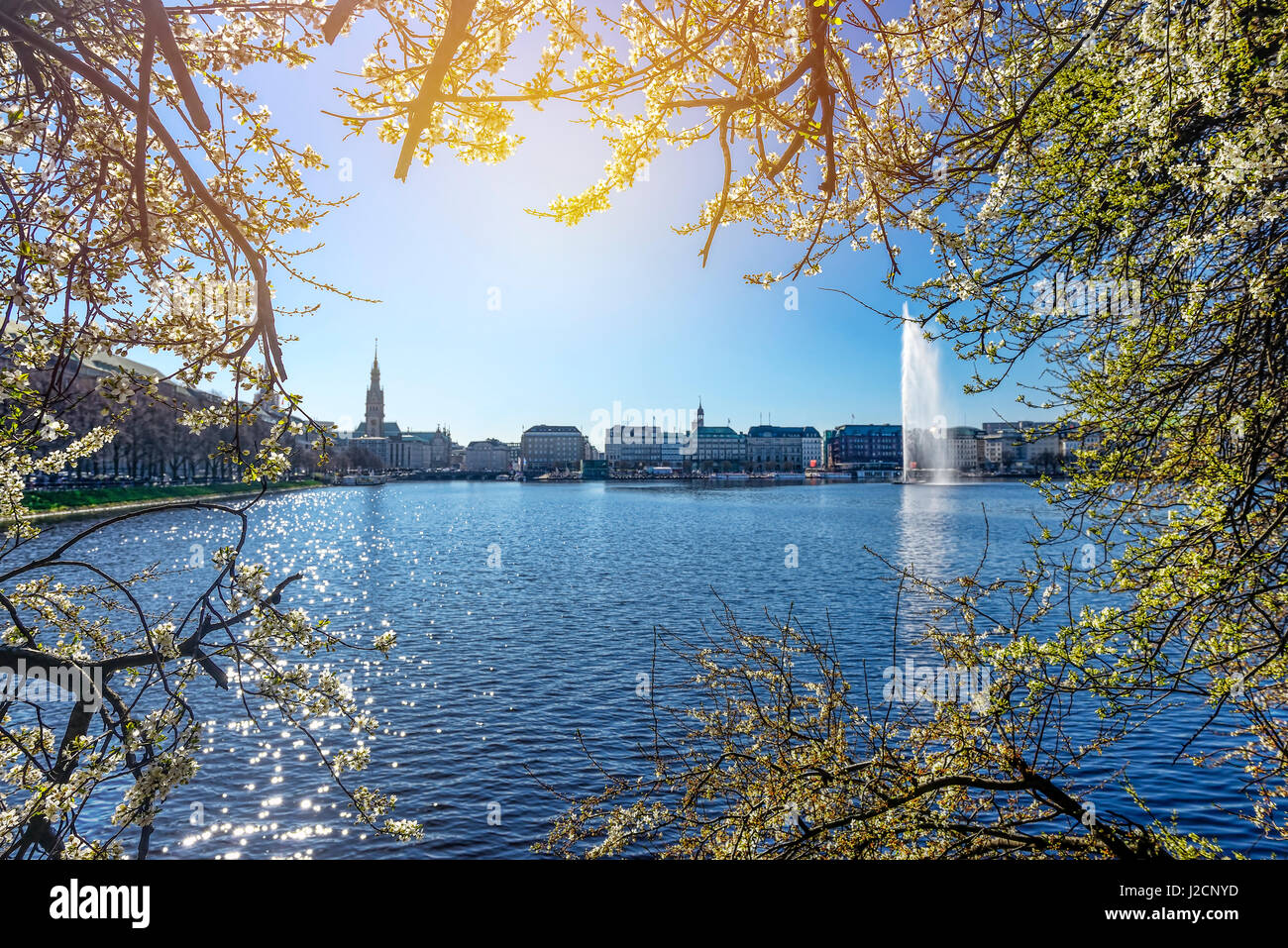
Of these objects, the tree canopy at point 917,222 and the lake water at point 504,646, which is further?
the lake water at point 504,646

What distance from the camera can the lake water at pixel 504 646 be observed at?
51.2 feet

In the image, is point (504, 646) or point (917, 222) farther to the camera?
point (504, 646)

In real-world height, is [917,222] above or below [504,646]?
above

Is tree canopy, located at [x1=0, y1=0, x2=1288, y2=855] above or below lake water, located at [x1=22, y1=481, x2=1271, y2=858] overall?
above

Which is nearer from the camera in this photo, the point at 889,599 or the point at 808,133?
the point at 808,133

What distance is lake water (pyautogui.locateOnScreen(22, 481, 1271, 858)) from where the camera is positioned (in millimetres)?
15617

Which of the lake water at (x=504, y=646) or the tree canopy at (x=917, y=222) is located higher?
the tree canopy at (x=917, y=222)

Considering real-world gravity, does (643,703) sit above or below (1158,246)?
below

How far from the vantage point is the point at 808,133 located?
3.40m

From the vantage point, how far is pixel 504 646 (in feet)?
94.2

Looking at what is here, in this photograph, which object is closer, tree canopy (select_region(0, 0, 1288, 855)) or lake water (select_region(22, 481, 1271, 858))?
tree canopy (select_region(0, 0, 1288, 855))

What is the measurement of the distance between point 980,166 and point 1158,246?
3150 millimetres

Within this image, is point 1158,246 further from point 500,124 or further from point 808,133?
point 500,124
